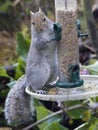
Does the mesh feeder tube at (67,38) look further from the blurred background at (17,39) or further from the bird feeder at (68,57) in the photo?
the blurred background at (17,39)

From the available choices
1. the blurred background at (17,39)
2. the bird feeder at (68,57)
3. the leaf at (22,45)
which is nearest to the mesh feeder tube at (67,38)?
the bird feeder at (68,57)

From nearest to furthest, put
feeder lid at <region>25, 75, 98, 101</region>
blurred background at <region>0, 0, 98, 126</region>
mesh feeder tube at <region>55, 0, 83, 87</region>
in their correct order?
1. feeder lid at <region>25, 75, 98, 101</region>
2. mesh feeder tube at <region>55, 0, 83, 87</region>
3. blurred background at <region>0, 0, 98, 126</region>

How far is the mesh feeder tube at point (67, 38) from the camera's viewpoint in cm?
245

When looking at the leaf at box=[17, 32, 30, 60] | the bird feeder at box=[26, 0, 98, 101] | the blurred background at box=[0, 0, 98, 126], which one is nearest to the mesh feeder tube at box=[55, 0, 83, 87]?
the bird feeder at box=[26, 0, 98, 101]

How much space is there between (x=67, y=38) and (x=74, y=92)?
308mm

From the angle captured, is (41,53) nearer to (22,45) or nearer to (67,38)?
(67,38)

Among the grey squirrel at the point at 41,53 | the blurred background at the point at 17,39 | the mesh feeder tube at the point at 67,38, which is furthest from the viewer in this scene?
the blurred background at the point at 17,39

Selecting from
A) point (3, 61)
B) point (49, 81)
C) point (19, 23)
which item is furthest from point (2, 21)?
point (49, 81)

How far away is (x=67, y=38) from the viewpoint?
2.47 m

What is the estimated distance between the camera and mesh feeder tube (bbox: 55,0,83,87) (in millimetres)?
2451

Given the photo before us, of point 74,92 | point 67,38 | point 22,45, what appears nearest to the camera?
point 74,92

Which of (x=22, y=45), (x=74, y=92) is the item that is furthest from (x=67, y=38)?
(x=22, y=45)

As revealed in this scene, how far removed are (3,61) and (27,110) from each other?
2388 mm

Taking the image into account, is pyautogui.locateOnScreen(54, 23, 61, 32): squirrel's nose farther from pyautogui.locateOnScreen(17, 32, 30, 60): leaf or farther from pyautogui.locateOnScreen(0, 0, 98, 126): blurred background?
pyautogui.locateOnScreen(17, 32, 30, 60): leaf
